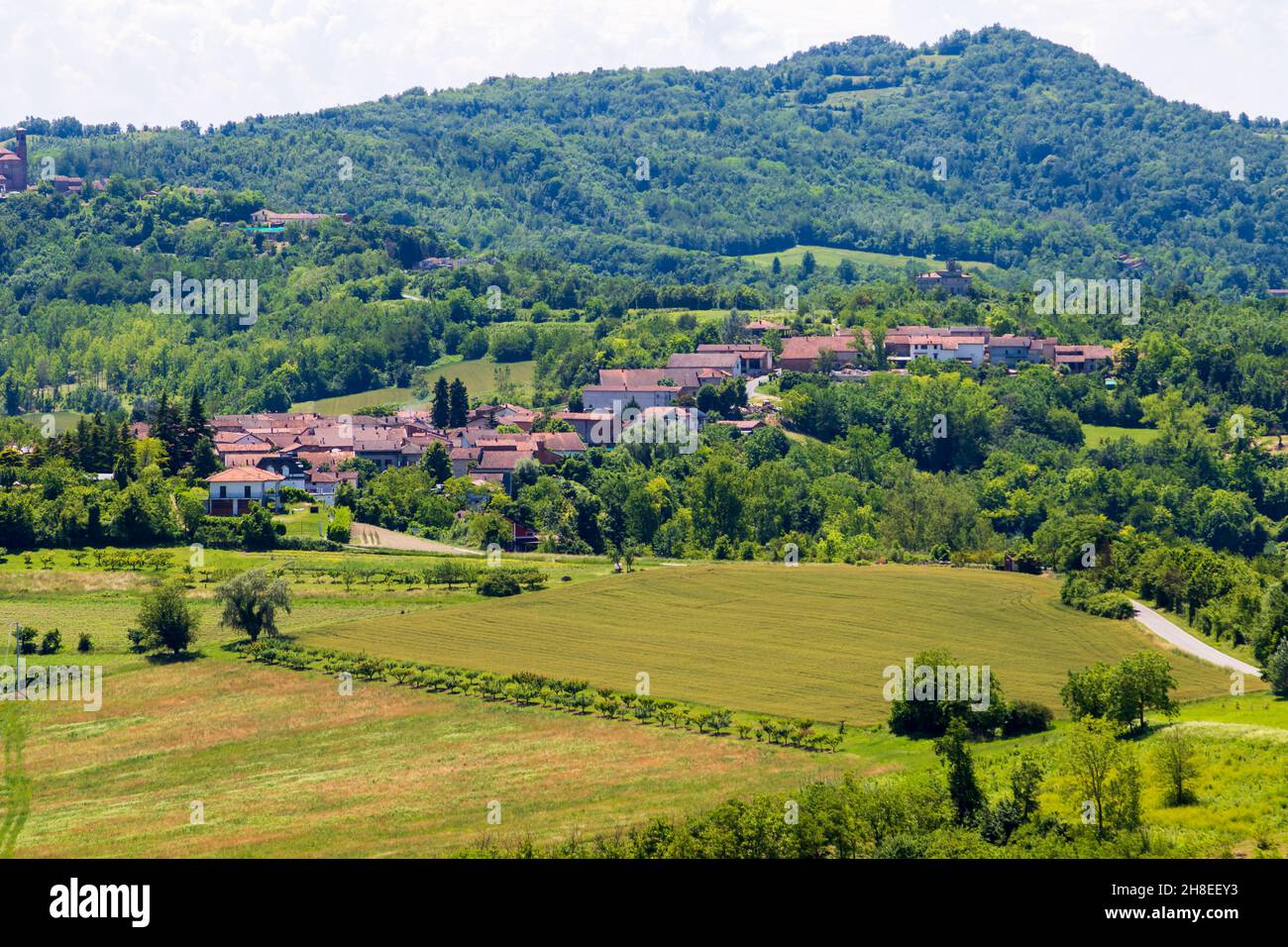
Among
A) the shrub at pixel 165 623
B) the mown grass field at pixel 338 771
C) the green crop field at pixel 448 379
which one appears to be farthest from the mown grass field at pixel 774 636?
the green crop field at pixel 448 379

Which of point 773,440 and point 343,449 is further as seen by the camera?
point 773,440

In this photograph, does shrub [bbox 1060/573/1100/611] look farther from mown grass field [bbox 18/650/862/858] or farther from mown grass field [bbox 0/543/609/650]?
mown grass field [bbox 18/650/862/858]

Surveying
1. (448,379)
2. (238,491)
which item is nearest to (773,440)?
(238,491)

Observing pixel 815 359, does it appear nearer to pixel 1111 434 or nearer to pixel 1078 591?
pixel 1111 434

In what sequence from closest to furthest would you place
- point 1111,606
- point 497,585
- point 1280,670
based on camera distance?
point 1280,670 → point 1111,606 → point 497,585

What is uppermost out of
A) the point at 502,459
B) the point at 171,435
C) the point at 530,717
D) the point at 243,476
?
the point at 171,435

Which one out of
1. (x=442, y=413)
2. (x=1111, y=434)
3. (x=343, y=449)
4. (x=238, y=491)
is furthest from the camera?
(x=1111, y=434)

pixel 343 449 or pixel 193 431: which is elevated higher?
pixel 193 431

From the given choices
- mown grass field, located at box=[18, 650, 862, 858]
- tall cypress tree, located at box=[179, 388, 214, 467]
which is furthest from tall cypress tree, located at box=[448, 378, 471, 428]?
mown grass field, located at box=[18, 650, 862, 858]
